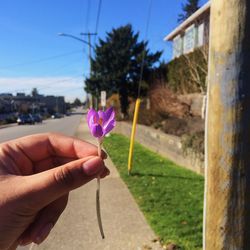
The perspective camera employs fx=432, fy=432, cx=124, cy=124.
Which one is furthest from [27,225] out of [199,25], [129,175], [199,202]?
[199,25]

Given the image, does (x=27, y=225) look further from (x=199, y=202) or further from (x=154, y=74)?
(x=154, y=74)

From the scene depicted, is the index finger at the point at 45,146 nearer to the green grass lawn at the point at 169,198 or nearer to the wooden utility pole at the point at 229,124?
the wooden utility pole at the point at 229,124

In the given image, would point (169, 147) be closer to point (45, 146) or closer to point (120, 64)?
point (45, 146)

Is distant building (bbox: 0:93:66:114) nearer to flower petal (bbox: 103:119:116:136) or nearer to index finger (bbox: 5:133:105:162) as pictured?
index finger (bbox: 5:133:105:162)

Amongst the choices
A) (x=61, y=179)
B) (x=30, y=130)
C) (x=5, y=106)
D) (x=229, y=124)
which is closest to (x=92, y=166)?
(x=61, y=179)

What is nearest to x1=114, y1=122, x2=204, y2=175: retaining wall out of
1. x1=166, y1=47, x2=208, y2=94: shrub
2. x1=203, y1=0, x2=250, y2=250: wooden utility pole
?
x1=166, y1=47, x2=208, y2=94: shrub
